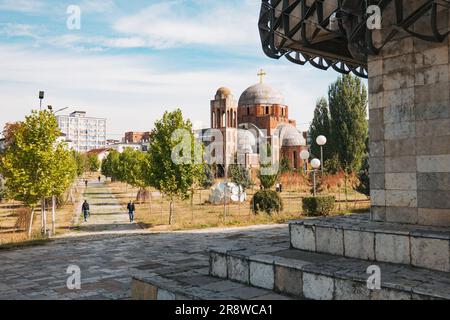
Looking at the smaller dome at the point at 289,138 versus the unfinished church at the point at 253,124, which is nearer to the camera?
the unfinished church at the point at 253,124

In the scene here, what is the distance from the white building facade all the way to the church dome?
12049 cm

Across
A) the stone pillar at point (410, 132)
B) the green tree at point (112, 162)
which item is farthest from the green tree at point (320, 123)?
the stone pillar at point (410, 132)

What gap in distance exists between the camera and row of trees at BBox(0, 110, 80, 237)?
59.1 ft

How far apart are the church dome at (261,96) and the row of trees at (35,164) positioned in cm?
4881

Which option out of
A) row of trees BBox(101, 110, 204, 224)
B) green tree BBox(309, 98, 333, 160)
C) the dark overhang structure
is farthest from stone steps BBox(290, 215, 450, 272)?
green tree BBox(309, 98, 333, 160)

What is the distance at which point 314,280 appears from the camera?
6.15 m

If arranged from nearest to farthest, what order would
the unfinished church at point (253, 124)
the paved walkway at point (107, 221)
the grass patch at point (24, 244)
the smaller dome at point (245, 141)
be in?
the grass patch at point (24, 244)
the paved walkway at point (107, 221)
the unfinished church at point (253, 124)
the smaller dome at point (245, 141)

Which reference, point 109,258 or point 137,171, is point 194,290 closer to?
point 109,258

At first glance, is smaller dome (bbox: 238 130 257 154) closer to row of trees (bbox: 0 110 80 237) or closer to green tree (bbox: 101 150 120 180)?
green tree (bbox: 101 150 120 180)

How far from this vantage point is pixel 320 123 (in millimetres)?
51969

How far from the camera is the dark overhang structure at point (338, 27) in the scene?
6.77 metres

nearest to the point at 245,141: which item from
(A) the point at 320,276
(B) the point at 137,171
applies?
(B) the point at 137,171

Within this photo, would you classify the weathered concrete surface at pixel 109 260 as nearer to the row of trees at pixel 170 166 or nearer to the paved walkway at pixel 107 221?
the paved walkway at pixel 107 221
